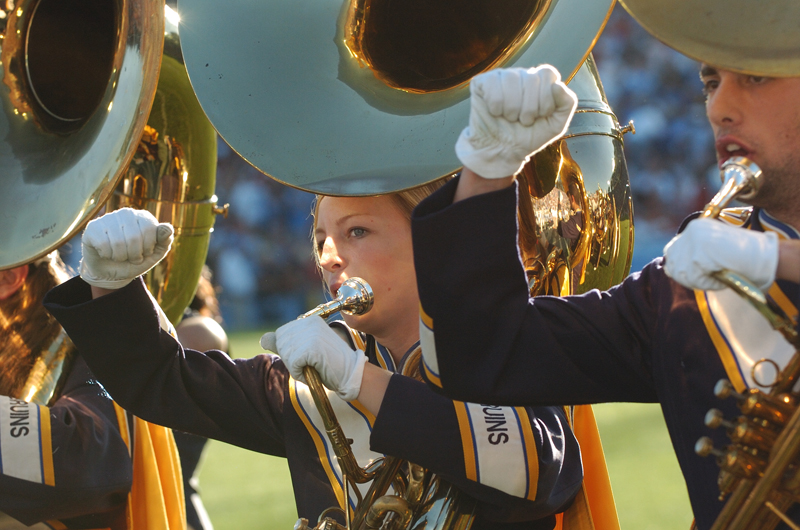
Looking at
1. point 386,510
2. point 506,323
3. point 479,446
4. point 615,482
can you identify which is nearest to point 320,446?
point 386,510

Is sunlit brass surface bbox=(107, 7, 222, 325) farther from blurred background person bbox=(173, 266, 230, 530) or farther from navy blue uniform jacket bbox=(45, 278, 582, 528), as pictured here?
blurred background person bbox=(173, 266, 230, 530)

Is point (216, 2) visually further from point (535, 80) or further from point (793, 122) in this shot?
point (793, 122)

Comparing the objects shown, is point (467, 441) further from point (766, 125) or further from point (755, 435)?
point (766, 125)

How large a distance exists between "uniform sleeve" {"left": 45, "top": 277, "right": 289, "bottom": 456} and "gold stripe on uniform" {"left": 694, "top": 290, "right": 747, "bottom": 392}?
33.9 inches

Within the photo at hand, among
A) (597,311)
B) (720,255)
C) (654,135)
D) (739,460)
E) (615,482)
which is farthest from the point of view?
(654,135)

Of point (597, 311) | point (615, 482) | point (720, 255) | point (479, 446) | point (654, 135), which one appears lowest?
point (615, 482)

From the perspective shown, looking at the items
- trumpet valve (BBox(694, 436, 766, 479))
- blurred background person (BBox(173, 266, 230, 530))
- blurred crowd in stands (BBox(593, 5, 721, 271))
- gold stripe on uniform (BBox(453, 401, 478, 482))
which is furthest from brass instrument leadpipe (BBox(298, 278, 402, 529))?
blurred crowd in stands (BBox(593, 5, 721, 271))

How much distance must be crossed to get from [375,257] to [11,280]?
3.11ft

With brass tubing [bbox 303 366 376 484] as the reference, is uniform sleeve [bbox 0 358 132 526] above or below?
below

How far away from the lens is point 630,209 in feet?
6.01

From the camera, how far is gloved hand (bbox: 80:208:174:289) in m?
1.50

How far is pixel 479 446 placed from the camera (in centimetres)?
145

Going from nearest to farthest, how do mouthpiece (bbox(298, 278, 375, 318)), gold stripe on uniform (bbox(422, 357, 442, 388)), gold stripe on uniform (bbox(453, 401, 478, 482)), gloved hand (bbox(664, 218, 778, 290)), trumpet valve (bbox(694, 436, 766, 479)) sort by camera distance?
gloved hand (bbox(664, 218, 778, 290)), trumpet valve (bbox(694, 436, 766, 479)), gold stripe on uniform (bbox(422, 357, 442, 388)), gold stripe on uniform (bbox(453, 401, 478, 482)), mouthpiece (bbox(298, 278, 375, 318))

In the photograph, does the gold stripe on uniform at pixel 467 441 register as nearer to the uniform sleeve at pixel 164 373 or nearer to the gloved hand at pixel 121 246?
the uniform sleeve at pixel 164 373
